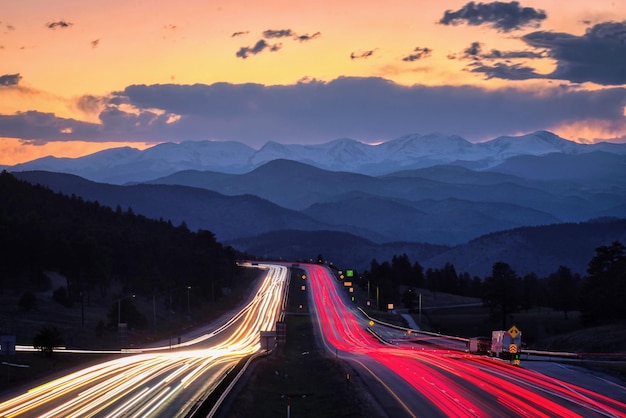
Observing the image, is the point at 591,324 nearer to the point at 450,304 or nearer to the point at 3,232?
the point at 450,304

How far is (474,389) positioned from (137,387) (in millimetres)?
23242

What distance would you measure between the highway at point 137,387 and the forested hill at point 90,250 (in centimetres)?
3478

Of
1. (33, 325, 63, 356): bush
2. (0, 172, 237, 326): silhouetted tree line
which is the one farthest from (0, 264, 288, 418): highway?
(0, 172, 237, 326): silhouetted tree line

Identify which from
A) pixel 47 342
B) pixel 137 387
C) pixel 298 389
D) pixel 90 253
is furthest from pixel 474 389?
pixel 90 253

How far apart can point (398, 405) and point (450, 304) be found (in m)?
147

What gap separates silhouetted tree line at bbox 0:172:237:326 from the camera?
130250 mm

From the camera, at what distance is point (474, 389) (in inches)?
2185

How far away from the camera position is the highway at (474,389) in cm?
4678

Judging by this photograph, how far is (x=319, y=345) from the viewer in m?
109

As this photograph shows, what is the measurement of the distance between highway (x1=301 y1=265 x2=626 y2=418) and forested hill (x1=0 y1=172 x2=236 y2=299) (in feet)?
195

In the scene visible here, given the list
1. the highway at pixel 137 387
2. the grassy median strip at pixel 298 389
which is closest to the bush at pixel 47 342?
the highway at pixel 137 387

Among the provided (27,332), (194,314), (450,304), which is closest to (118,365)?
(27,332)

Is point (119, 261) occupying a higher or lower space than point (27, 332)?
higher

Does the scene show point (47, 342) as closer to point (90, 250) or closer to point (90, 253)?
point (90, 253)
